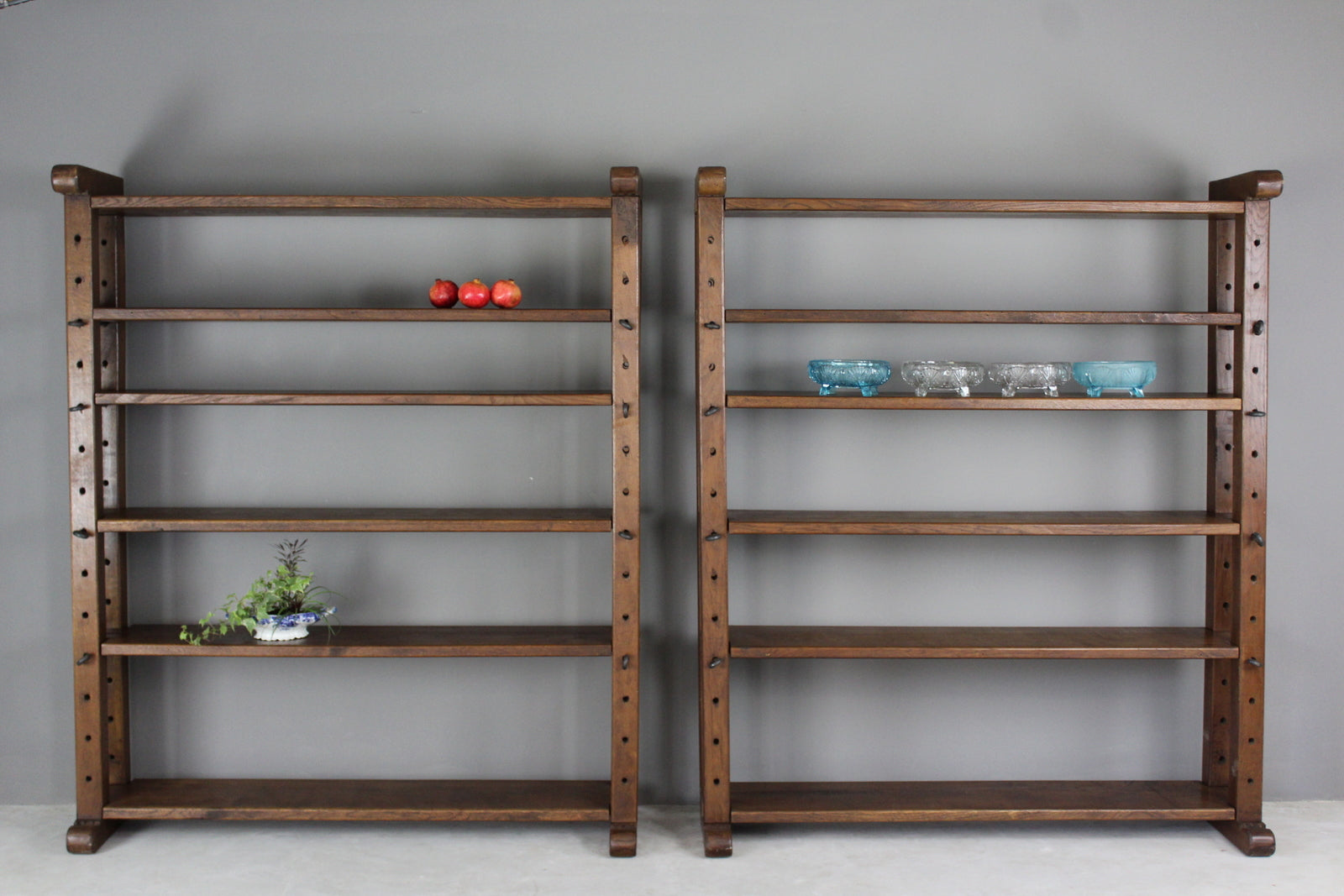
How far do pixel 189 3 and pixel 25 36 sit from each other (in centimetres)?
53

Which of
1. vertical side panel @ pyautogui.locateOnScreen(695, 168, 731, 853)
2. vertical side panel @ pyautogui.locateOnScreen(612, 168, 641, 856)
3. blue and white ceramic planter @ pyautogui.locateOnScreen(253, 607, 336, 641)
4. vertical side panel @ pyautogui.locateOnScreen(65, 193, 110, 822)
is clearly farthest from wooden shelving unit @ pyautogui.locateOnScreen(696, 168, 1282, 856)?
vertical side panel @ pyautogui.locateOnScreen(65, 193, 110, 822)

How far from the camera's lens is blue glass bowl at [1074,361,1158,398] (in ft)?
9.47

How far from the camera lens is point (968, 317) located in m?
2.87

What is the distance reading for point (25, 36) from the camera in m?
3.18

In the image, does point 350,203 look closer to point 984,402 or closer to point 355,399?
point 355,399

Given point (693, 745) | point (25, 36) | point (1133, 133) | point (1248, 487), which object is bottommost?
point (693, 745)

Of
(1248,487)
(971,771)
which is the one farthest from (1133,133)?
(971,771)

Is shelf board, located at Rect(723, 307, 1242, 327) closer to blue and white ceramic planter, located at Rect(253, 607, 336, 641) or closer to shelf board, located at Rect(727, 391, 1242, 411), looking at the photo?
shelf board, located at Rect(727, 391, 1242, 411)

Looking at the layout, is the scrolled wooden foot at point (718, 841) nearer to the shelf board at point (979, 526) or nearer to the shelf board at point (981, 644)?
the shelf board at point (981, 644)

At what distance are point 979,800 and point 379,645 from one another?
1.82 meters

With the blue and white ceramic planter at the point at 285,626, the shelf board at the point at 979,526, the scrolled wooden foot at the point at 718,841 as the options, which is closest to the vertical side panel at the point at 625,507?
the scrolled wooden foot at the point at 718,841

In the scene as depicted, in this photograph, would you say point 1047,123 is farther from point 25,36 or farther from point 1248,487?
point 25,36

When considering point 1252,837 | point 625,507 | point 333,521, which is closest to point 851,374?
point 625,507

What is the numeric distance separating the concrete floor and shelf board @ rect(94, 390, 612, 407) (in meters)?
1.28
